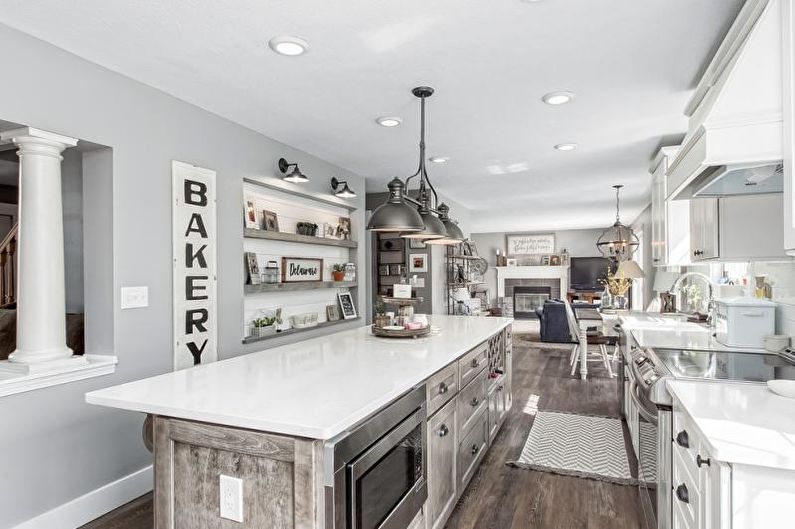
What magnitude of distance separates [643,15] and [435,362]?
1810 millimetres

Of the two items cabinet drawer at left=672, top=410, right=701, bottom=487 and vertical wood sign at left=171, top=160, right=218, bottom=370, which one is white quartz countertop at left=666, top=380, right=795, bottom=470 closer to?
cabinet drawer at left=672, top=410, right=701, bottom=487

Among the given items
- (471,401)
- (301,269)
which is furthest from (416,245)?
(471,401)

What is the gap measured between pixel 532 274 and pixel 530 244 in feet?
2.71

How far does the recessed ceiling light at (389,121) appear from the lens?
3395 mm

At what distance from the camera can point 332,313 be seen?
496 cm

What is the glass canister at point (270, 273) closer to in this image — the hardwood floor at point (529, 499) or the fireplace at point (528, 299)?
the hardwood floor at point (529, 499)

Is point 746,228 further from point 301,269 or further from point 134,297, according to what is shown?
point 301,269

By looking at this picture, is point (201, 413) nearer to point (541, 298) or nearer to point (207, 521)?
point (207, 521)

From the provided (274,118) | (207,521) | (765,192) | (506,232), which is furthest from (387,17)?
(506,232)

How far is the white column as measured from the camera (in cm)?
233

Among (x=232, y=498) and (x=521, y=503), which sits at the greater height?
(x=232, y=498)

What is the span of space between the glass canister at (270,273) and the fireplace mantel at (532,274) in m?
9.50

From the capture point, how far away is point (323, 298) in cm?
491

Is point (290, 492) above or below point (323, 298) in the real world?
below
